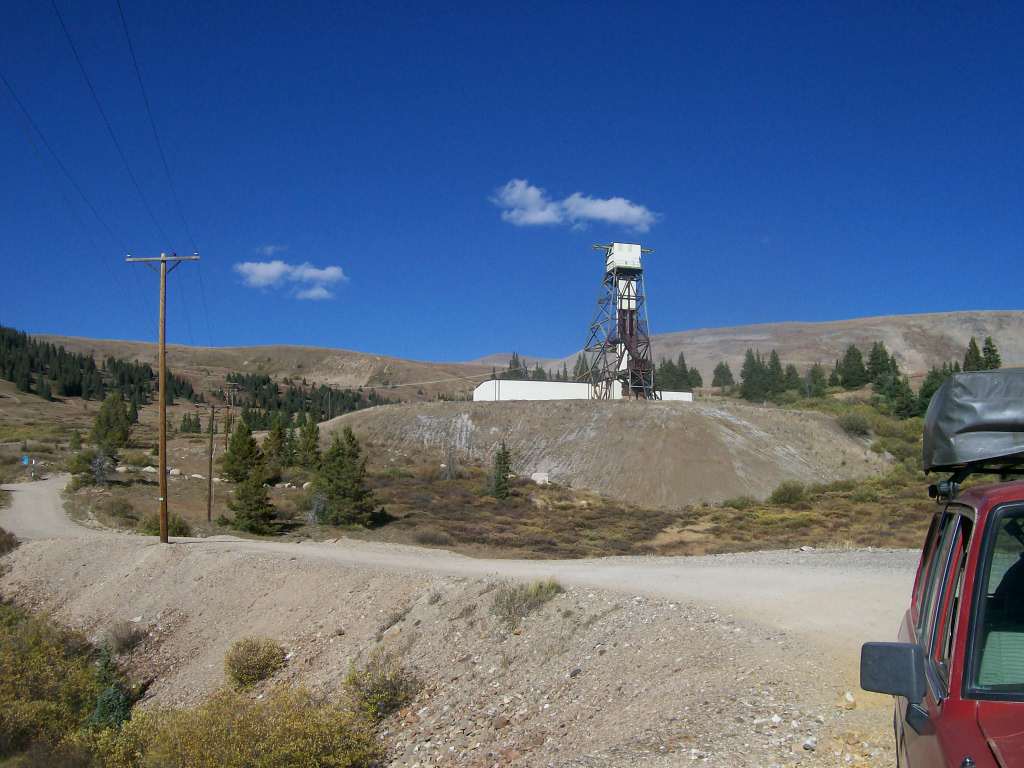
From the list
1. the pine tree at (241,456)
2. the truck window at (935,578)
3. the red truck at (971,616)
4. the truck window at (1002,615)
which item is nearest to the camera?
the red truck at (971,616)

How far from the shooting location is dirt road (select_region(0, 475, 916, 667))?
11625mm

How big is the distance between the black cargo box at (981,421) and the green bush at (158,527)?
29.8 m

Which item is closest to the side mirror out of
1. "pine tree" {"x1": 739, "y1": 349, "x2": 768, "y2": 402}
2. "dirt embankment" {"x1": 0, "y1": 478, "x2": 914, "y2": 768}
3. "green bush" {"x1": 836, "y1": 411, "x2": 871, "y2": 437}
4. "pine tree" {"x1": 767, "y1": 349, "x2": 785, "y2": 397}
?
"dirt embankment" {"x1": 0, "y1": 478, "x2": 914, "y2": 768}

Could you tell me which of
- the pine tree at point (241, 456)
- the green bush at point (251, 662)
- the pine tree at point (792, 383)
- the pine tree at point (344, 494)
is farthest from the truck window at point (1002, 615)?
the pine tree at point (792, 383)

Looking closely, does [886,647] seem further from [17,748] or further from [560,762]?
[17,748]

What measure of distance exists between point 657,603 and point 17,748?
10.5 meters

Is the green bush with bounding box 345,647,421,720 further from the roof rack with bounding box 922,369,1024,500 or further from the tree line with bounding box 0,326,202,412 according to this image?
the tree line with bounding box 0,326,202,412

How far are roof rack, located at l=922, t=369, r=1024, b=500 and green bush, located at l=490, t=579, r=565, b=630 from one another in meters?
10.1

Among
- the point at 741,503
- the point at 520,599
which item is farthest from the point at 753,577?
the point at 741,503

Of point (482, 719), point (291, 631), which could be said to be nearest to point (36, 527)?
point (291, 631)

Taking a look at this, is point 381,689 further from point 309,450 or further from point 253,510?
point 309,450

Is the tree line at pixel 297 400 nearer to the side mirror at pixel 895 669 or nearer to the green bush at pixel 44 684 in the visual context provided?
the green bush at pixel 44 684

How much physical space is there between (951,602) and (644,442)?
189 ft

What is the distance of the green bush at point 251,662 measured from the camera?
1436 centimetres
